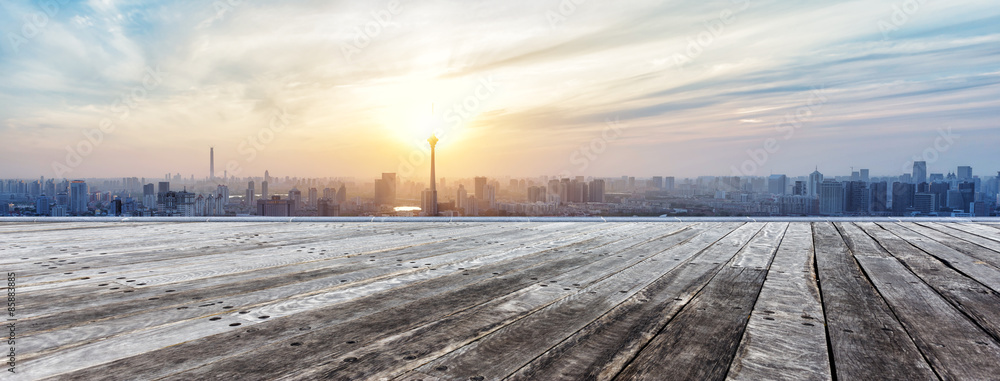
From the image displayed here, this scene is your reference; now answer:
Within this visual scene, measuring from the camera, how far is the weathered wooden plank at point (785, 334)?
1909mm

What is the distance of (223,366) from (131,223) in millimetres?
7038

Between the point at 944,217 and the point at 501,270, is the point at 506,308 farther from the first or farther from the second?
the point at 944,217

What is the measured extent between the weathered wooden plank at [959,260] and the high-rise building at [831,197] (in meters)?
8.48

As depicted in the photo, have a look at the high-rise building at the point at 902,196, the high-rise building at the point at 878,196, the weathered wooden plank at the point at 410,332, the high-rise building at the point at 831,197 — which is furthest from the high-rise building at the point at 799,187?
the weathered wooden plank at the point at 410,332

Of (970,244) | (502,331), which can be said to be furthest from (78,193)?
(970,244)

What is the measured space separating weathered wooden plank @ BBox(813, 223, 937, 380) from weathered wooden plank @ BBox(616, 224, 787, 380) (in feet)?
1.29

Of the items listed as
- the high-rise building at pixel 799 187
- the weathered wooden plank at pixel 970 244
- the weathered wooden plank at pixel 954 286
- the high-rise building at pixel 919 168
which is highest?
the high-rise building at pixel 919 168

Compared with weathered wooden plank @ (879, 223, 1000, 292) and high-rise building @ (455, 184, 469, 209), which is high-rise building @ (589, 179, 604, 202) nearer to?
high-rise building @ (455, 184, 469, 209)

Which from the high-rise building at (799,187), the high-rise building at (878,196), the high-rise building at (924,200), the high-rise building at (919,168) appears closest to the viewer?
the high-rise building at (924,200)

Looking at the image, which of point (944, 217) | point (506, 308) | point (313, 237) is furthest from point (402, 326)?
point (944, 217)

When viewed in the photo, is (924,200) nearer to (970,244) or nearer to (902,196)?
(902,196)

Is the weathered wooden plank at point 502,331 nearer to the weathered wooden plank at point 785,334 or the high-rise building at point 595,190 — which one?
the weathered wooden plank at point 785,334

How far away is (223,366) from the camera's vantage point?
6.29ft

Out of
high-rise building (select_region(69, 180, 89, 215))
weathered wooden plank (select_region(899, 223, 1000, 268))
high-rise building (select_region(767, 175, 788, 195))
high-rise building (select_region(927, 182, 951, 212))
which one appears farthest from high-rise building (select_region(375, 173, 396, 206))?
high-rise building (select_region(927, 182, 951, 212))
